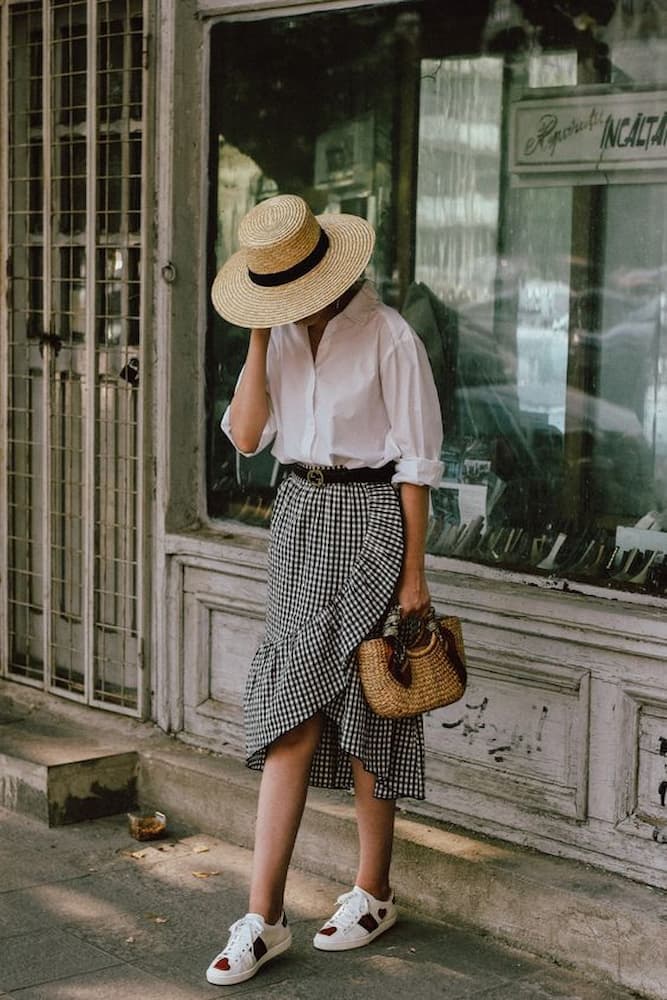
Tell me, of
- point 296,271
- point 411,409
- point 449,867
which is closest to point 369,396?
point 411,409

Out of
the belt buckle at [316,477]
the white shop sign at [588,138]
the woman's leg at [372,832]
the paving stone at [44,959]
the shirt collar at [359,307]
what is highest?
the white shop sign at [588,138]

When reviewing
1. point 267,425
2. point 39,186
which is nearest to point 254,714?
point 267,425

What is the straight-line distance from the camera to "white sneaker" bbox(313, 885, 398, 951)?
416 cm

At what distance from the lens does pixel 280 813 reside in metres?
4.00

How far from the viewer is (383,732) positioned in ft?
13.2

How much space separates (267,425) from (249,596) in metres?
1.29

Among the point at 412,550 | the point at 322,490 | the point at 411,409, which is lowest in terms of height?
the point at 412,550

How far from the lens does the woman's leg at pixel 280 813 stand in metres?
4.00

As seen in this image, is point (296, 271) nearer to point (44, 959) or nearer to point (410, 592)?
point (410, 592)

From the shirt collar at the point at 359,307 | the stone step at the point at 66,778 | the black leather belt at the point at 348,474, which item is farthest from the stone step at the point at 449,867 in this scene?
the shirt collar at the point at 359,307

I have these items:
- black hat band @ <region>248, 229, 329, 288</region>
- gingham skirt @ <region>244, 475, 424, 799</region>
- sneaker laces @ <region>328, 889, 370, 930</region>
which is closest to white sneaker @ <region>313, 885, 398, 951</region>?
sneaker laces @ <region>328, 889, 370, 930</region>

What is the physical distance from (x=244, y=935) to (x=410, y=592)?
963 mm

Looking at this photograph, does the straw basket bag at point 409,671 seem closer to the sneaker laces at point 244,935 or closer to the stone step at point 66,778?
the sneaker laces at point 244,935

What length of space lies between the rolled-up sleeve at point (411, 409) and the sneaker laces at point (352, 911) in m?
1.14
